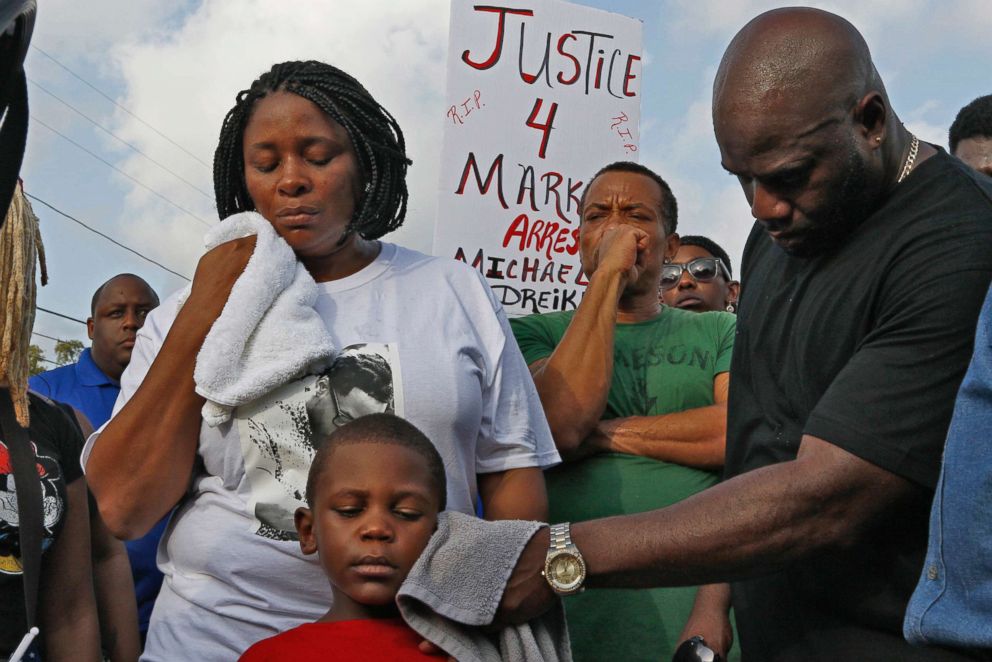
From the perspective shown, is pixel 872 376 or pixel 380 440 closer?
pixel 872 376

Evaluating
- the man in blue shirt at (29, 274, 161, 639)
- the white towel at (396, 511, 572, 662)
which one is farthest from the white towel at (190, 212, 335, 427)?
the man in blue shirt at (29, 274, 161, 639)

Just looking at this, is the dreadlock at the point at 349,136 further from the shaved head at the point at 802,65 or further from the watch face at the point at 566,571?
the watch face at the point at 566,571

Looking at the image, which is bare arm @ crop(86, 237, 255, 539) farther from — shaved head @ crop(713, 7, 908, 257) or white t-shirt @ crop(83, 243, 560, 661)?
shaved head @ crop(713, 7, 908, 257)

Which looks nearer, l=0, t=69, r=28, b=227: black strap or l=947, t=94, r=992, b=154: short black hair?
l=0, t=69, r=28, b=227: black strap

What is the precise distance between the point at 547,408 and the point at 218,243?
1.15 m

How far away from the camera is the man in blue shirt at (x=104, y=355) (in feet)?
18.5

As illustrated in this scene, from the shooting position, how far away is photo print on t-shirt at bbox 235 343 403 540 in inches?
109

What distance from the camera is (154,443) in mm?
2764

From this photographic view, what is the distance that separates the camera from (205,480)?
287 cm

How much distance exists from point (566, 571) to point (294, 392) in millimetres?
876

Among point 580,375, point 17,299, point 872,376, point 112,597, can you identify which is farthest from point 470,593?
point 112,597

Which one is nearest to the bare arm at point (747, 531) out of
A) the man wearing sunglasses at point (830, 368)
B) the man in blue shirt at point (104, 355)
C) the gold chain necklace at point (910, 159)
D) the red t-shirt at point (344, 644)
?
the man wearing sunglasses at point (830, 368)

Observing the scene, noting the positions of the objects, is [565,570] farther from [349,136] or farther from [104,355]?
[104,355]

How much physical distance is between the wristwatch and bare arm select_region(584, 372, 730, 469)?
149 centimetres
